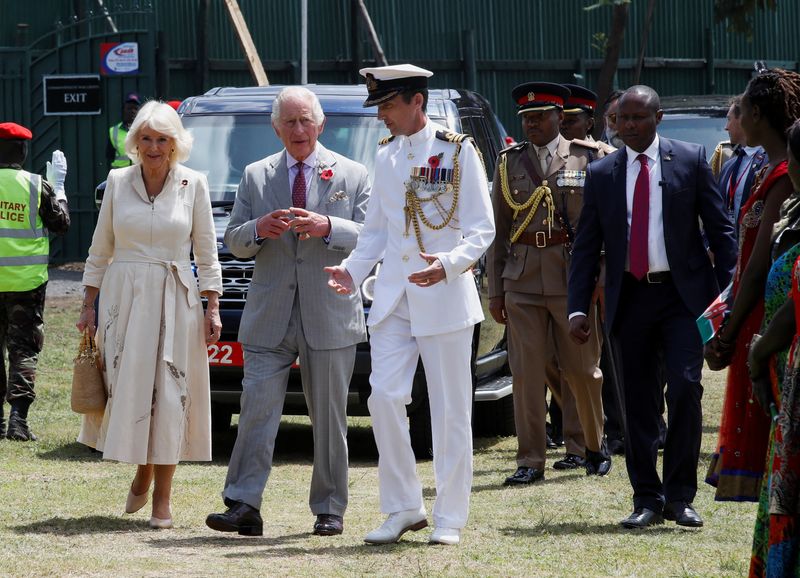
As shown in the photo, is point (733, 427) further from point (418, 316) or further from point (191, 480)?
point (191, 480)

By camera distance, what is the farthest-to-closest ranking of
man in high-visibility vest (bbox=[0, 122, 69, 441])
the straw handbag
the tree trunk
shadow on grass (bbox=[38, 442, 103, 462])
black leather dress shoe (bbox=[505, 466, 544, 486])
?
the tree trunk
man in high-visibility vest (bbox=[0, 122, 69, 441])
shadow on grass (bbox=[38, 442, 103, 462])
black leather dress shoe (bbox=[505, 466, 544, 486])
the straw handbag

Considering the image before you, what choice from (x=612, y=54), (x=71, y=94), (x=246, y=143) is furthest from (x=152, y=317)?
(x=612, y=54)

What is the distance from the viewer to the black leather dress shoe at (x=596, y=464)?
891cm

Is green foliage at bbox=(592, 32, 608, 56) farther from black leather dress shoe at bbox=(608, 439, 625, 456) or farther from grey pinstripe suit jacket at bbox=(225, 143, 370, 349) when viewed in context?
grey pinstripe suit jacket at bbox=(225, 143, 370, 349)

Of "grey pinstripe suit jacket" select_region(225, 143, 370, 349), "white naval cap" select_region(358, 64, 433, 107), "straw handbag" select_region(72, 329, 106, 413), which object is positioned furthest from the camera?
"straw handbag" select_region(72, 329, 106, 413)

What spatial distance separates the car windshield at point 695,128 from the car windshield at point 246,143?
3.99 m

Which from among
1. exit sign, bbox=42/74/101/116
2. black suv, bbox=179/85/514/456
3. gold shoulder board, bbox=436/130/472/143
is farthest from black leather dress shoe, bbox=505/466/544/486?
exit sign, bbox=42/74/101/116

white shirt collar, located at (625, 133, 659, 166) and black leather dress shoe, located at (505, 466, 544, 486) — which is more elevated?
white shirt collar, located at (625, 133, 659, 166)

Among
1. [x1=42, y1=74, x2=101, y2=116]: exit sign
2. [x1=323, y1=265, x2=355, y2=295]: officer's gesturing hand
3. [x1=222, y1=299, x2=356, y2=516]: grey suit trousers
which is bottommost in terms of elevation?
[x1=222, y1=299, x2=356, y2=516]: grey suit trousers

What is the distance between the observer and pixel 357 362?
8.95 meters

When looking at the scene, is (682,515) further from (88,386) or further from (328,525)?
(88,386)

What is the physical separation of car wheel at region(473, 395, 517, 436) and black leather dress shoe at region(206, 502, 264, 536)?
13.5 feet

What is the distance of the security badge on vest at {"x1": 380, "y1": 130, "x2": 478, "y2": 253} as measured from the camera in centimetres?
671

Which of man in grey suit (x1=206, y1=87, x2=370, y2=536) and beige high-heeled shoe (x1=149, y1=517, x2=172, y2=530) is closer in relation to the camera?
man in grey suit (x1=206, y1=87, x2=370, y2=536)
